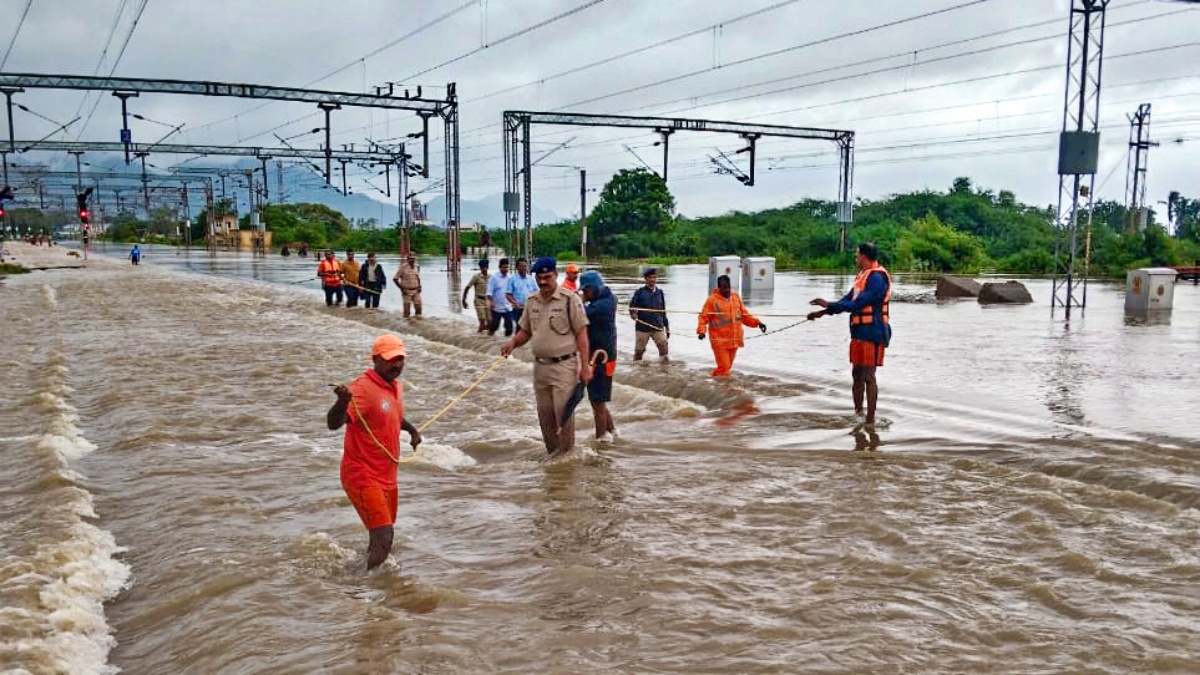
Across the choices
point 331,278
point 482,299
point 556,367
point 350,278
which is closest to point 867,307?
point 556,367

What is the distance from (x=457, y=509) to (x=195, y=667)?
9.60 feet

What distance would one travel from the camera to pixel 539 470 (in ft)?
29.1

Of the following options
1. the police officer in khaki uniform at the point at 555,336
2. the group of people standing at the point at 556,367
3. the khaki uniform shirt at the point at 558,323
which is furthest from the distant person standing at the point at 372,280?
the khaki uniform shirt at the point at 558,323

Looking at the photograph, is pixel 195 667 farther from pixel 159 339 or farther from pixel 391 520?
pixel 159 339

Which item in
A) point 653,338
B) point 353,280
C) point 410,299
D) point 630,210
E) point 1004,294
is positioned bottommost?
point 653,338

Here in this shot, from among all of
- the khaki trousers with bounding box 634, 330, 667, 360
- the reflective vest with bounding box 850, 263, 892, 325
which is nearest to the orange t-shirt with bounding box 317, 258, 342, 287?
the khaki trousers with bounding box 634, 330, 667, 360

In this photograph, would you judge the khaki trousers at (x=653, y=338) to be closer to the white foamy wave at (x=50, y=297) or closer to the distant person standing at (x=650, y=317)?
the distant person standing at (x=650, y=317)

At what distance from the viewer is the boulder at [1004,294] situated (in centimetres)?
2684

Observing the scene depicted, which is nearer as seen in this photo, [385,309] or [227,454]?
[227,454]

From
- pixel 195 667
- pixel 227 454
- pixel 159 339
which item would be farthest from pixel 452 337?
pixel 195 667

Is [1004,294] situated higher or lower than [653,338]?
higher

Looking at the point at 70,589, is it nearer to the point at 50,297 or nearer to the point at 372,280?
the point at 372,280

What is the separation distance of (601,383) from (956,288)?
22.4m

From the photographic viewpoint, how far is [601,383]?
9.45m
